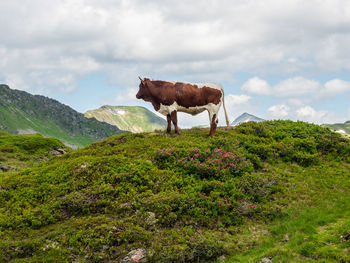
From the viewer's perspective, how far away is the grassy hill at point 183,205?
40.1 ft

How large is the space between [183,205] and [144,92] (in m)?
12.4

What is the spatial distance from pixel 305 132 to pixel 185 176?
14378mm

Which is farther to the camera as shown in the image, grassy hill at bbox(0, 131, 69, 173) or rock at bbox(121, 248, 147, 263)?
grassy hill at bbox(0, 131, 69, 173)

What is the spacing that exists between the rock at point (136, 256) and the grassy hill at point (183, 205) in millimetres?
210

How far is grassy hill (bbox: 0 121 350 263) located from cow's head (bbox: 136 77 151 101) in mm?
3786

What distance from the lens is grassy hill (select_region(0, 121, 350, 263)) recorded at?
40.1ft

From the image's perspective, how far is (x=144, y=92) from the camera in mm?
24797

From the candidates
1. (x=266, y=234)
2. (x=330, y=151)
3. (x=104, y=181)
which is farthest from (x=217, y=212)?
(x=330, y=151)

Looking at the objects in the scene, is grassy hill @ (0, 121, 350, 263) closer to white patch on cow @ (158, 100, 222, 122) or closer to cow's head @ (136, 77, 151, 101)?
white patch on cow @ (158, 100, 222, 122)

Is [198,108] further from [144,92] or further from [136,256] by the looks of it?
[136,256]

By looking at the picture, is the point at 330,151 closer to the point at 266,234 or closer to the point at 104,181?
the point at 266,234

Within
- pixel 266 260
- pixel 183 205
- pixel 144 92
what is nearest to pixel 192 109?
pixel 144 92

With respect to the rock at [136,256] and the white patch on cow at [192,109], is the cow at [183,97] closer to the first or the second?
the white patch on cow at [192,109]

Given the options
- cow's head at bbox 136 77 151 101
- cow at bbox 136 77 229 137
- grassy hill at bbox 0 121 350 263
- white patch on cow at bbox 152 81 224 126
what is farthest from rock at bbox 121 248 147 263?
cow's head at bbox 136 77 151 101
